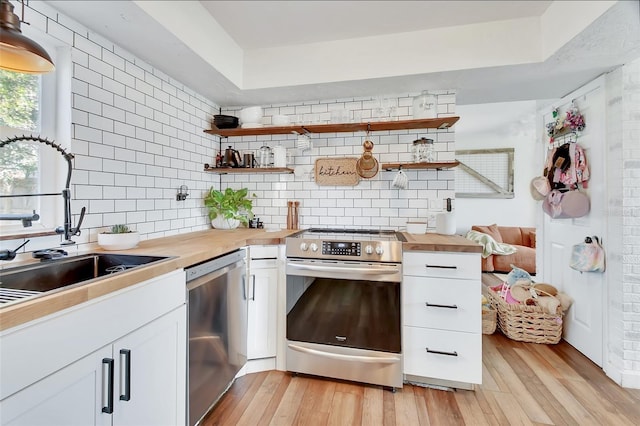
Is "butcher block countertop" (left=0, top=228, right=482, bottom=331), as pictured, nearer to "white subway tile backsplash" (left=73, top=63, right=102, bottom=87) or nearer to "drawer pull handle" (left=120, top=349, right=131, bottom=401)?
"drawer pull handle" (left=120, top=349, right=131, bottom=401)

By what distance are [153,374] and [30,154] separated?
1227 mm

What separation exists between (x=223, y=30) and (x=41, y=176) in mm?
1513

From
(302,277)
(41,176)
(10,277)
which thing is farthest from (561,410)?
(41,176)

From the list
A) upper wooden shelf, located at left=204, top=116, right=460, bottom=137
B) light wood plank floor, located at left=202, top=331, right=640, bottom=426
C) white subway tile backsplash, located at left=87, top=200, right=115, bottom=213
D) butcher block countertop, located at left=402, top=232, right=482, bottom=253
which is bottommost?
light wood plank floor, located at left=202, top=331, right=640, bottom=426

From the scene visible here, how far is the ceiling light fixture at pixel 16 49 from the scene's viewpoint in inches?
37.5

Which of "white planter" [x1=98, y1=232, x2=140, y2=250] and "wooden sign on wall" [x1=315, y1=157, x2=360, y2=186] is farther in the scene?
"wooden sign on wall" [x1=315, y1=157, x2=360, y2=186]

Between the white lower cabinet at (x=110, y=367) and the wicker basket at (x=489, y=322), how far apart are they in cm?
255

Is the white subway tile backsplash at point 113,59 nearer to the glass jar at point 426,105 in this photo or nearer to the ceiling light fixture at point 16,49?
the ceiling light fixture at point 16,49

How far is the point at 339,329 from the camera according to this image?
2.00 m

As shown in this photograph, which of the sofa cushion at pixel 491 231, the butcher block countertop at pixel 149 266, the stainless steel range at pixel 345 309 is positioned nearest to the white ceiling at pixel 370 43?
the butcher block countertop at pixel 149 266

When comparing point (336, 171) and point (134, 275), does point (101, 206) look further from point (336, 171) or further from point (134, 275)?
point (336, 171)

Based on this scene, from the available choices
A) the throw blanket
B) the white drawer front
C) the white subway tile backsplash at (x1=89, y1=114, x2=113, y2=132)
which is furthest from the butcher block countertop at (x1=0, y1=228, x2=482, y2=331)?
the throw blanket

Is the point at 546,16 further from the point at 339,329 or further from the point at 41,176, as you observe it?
the point at 41,176

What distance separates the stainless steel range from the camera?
1.89 metres
